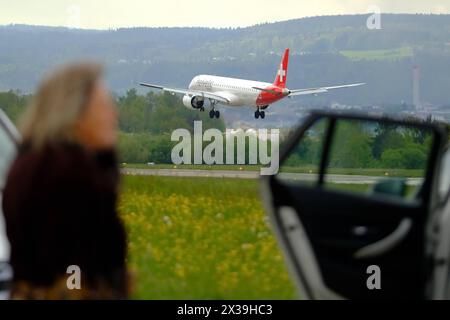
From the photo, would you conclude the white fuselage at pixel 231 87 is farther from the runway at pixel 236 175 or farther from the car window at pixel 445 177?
the car window at pixel 445 177

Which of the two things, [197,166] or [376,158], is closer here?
[376,158]

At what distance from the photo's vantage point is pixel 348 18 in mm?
44469

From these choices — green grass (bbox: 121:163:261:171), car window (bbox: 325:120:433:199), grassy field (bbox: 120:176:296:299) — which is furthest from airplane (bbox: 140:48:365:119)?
grassy field (bbox: 120:176:296:299)

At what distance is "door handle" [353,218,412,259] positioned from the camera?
587 centimetres

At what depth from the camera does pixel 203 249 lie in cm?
862

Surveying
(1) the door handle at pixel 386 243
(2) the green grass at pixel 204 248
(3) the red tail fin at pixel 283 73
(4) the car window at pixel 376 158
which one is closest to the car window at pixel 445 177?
(4) the car window at pixel 376 158

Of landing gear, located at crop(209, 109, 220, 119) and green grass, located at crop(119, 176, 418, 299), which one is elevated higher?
landing gear, located at crop(209, 109, 220, 119)

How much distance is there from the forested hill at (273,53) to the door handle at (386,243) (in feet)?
64.2

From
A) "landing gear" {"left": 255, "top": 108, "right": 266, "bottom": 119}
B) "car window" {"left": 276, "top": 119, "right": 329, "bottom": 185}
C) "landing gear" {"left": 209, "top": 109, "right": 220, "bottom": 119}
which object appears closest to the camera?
"car window" {"left": 276, "top": 119, "right": 329, "bottom": 185}

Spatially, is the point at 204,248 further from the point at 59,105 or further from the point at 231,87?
the point at 231,87

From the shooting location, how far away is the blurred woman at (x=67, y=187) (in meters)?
4.27

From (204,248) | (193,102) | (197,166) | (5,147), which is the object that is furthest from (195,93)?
(5,147)

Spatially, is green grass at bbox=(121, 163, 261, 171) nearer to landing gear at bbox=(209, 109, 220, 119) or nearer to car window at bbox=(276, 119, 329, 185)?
landing gear at bbox=(209, 109, 220, 119)

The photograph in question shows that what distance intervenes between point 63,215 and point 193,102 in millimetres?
31892
